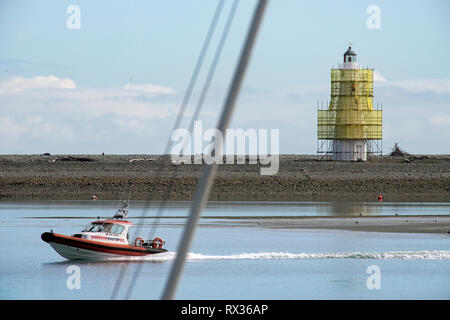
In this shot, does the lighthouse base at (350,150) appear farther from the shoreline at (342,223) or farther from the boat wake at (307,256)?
the boat wake at (307,256)

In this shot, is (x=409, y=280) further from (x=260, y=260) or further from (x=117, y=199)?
(x=117, y=199)

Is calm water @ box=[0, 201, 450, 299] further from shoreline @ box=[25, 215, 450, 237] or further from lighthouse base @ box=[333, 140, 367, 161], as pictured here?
lighthouse base @ box=[333, 140, 367, 161]

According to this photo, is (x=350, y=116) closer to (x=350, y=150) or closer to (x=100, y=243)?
(x=350, y=150)

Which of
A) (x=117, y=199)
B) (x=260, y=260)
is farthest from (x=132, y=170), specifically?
(x=260, y=260)

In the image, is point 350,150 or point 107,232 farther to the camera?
point 350,150

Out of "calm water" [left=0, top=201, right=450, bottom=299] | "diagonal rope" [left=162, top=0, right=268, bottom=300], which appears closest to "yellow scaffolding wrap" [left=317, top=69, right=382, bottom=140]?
"calm water" [left=0, top=201, right=450, bottom=299]

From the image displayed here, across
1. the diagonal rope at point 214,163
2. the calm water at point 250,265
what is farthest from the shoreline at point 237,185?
the diagonal rope at point 214,163

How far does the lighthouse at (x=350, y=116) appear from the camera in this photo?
9681 centimetres

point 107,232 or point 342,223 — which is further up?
point 342,223

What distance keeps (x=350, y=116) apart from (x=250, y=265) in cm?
6620

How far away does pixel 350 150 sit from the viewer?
320 feet

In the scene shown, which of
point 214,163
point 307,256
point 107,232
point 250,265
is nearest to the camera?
point 214,163

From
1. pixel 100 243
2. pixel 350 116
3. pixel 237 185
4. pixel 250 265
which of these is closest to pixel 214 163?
pixel 250 265

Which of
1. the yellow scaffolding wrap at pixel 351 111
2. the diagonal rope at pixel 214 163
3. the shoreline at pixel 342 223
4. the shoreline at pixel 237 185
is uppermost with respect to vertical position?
the yellow scaffolding wrap at pixel 351 111
